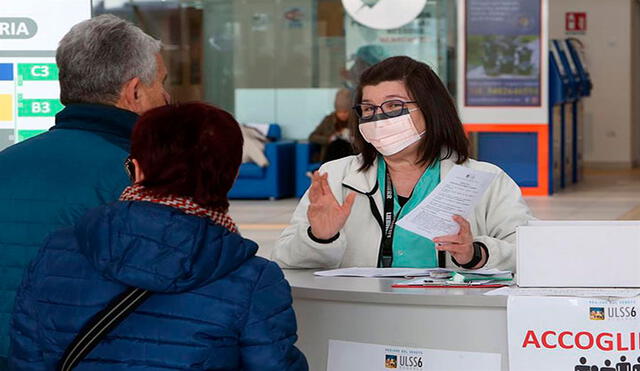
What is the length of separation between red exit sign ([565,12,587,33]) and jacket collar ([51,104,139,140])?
60.2 feet

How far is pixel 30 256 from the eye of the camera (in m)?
2.82

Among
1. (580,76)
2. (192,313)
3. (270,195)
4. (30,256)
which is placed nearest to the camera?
(192,313)

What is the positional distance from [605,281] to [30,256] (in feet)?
4.51

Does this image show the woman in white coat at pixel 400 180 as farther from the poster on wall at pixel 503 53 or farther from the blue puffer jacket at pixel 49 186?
the poster on wall at pixel 503 53

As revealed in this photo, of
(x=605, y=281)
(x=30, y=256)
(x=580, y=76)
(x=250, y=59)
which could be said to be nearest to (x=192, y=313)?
(x=30, y=256)

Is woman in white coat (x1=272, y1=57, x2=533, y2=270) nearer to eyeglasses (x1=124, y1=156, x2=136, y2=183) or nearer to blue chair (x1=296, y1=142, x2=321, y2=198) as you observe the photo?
eyeglasses (x1=124, y1=156, x2=136, y2=183)

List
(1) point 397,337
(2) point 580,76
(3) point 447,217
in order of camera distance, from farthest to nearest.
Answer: (2) point 580,76
(3) point 447,217
(1) point 397,337

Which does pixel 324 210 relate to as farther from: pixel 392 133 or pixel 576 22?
pixel 576 22

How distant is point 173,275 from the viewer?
2.15 m

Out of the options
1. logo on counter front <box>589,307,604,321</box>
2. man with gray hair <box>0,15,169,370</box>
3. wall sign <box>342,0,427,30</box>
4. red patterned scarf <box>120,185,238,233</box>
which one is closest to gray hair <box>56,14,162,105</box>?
man with gray hair <box>0,15,169,370</box>

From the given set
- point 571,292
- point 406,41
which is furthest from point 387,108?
point 406,41

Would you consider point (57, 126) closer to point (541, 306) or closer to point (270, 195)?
point (541, 306)

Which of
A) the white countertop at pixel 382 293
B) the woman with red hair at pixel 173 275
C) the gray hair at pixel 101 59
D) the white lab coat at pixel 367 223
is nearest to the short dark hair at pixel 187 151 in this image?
the woman with red hair at pixel 173 275

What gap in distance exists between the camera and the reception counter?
9.76 ft
